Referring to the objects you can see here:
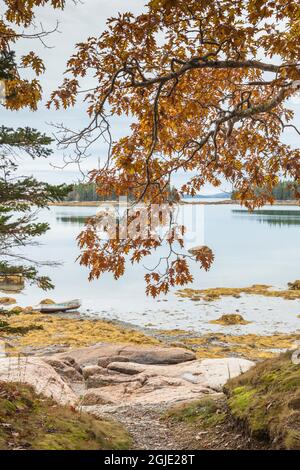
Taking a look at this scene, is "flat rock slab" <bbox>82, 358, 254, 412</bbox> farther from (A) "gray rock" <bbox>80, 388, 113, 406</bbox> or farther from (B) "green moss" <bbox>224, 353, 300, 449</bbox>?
(B) "green moss" <bbox>224, 353, 300, 449</bbox>

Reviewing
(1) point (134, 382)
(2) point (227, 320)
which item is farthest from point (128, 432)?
(2) point (227, 320)

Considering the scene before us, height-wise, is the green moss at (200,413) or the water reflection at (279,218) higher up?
the green moss at (200,413)

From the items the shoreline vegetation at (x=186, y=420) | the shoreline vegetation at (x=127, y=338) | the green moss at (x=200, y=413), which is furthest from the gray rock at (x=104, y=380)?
the shoreline vegetation at (x=127, y=338)

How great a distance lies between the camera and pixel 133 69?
6.52 metres

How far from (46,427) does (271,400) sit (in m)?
2.52

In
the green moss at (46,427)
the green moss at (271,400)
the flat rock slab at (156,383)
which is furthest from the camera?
the flat rock slab at (156,383)

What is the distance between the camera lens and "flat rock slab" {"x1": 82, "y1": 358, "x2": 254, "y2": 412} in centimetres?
893

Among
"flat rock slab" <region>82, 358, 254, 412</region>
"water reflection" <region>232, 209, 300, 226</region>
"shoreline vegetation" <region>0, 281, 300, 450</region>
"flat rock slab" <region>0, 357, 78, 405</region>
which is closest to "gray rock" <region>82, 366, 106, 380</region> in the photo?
"flat rock slab" <region>82, 358, 254, 412</region>

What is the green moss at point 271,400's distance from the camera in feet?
16.2

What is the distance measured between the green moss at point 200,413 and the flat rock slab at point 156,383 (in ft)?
3.09

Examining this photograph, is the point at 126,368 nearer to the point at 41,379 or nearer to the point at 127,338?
the point at 41,379

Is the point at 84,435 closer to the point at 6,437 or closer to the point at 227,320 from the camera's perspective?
the point at 6,437

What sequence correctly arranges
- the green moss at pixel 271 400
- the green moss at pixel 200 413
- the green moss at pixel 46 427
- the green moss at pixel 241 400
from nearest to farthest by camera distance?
the green moss at pixel 46 427 < the green moss at pixel 271 400 < the green moss at pixel 241 400 < the green moss at pixel 200 413

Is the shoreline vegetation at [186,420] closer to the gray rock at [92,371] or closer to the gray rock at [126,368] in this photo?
the gray rock at [126,368]
